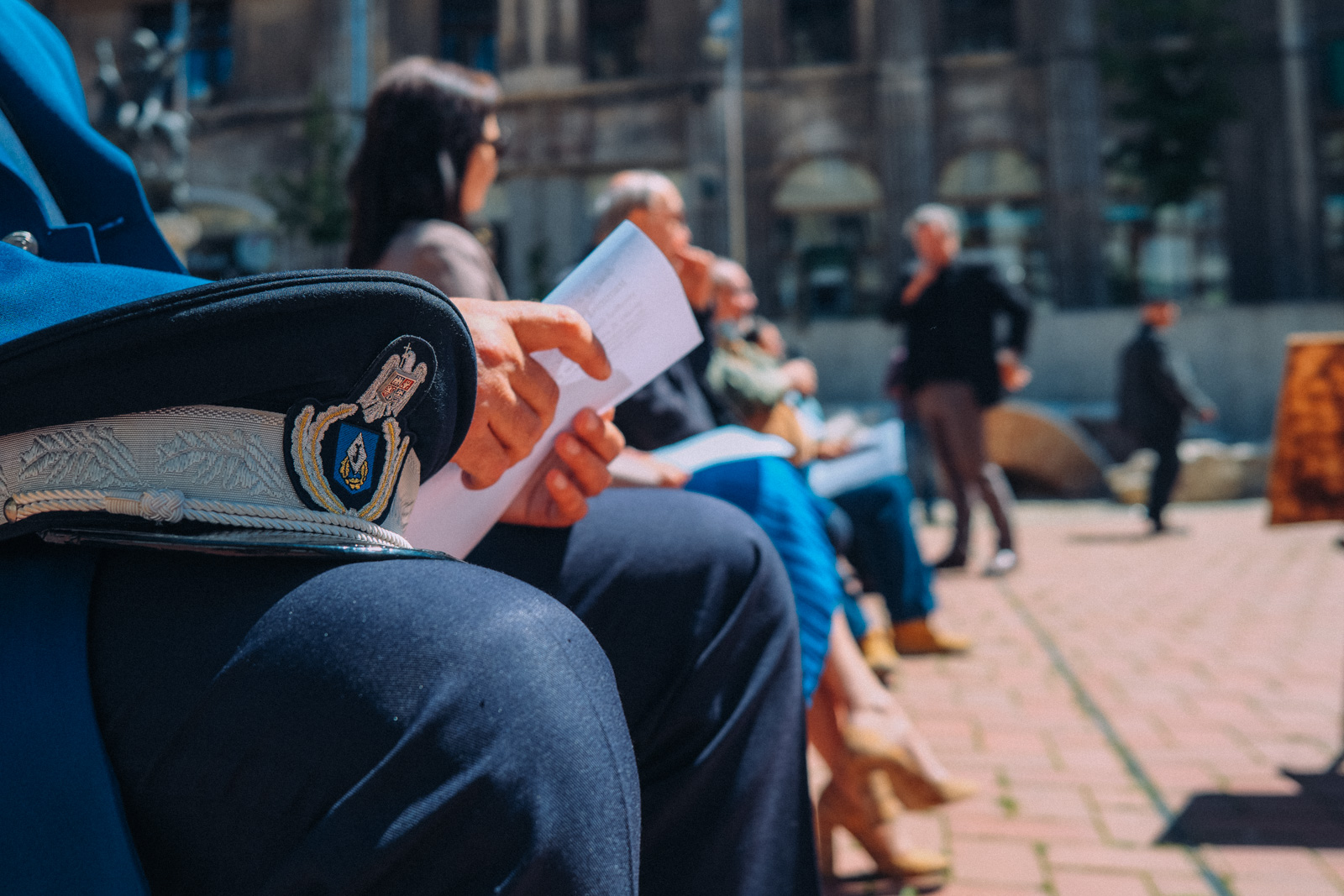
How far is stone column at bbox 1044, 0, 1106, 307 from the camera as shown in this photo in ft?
51.9

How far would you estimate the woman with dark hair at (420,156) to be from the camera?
6.41 ft

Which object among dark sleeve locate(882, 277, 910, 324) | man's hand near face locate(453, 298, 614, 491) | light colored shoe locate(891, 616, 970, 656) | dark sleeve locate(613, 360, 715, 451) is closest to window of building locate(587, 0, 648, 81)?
dark sleeve locate(882, 277, 910, 324)

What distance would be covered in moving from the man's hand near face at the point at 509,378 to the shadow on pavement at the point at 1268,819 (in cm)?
180

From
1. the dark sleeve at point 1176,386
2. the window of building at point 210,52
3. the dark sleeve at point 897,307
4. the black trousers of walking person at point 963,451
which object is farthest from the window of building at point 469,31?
the black trousers of walking person at point 963,451

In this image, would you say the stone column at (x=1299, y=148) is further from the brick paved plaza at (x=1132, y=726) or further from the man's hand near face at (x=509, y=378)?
the man's hand near face at (x=509, y=378)

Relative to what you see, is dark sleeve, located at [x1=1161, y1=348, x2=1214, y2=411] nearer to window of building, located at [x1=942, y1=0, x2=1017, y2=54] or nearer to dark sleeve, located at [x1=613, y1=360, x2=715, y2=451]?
dark sleeve, located at [x1=613, y1=360, x2=715, y2=451]

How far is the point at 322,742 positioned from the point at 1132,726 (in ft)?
9.13

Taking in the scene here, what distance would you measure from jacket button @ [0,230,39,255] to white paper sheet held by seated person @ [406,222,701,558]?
15.2 inches

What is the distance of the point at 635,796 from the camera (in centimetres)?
72

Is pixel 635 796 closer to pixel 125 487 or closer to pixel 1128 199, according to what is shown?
pixel 125 487

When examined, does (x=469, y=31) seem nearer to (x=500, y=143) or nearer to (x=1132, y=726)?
(x=500, y=143)

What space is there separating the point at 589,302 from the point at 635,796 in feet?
1.65

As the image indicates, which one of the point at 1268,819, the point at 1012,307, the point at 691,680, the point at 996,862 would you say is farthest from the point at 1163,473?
the point at 691,680

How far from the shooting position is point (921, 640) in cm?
366
